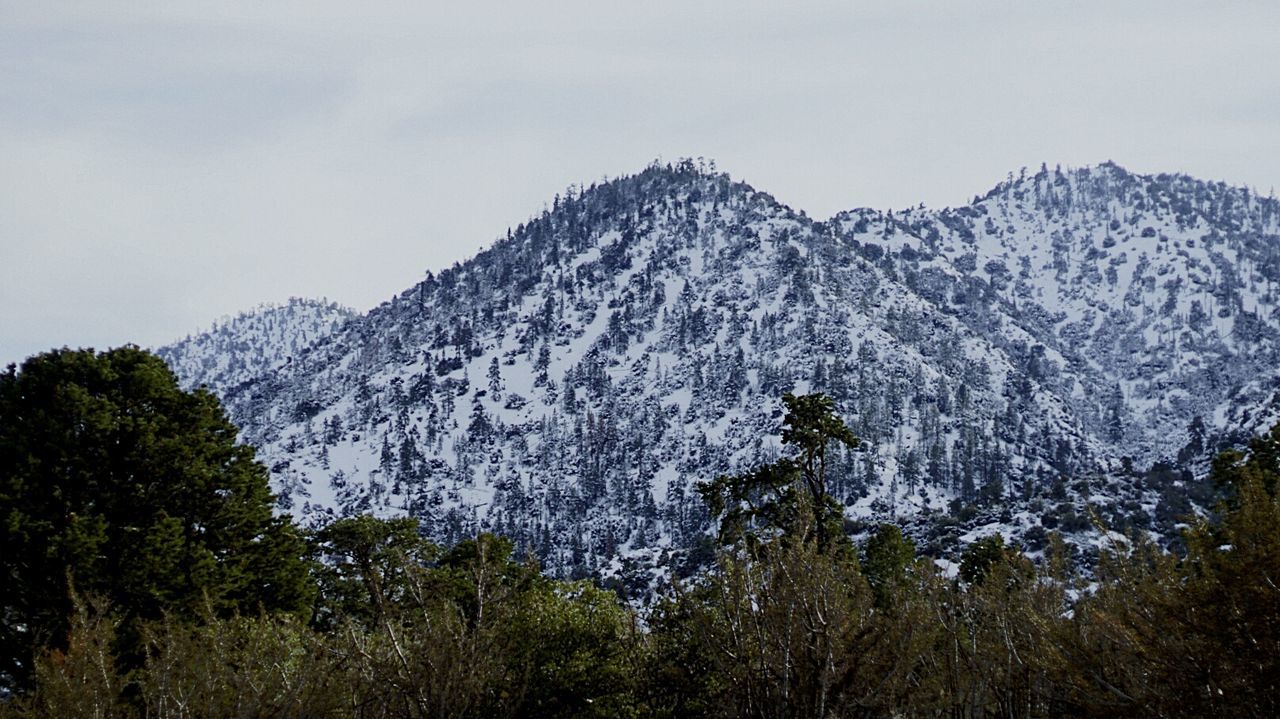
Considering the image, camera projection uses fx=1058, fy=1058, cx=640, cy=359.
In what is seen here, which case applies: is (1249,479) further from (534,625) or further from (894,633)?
(534,625)

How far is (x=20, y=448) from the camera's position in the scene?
30.0 metres

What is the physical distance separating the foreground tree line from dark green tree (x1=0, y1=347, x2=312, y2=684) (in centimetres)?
7

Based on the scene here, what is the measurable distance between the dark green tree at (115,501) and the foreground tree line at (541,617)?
68mm

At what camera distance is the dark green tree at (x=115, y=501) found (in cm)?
2884

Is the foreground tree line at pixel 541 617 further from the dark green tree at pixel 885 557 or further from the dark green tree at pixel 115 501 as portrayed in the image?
the dark green tree at pixel 885 557

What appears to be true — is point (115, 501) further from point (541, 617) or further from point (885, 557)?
point (885, 557)

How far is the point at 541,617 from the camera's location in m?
25.5

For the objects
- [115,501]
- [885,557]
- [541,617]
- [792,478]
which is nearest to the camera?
[541,617]

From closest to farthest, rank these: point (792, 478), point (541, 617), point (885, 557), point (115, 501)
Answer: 1. point (541, 617)
2. point (792, 478)
3. point (115, 501)
4. point (885, 557)

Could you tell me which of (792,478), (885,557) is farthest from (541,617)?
(885,557)

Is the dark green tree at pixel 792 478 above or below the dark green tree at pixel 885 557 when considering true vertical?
above

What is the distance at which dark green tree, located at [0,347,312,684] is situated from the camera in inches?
1136

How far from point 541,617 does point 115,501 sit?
1405 cm

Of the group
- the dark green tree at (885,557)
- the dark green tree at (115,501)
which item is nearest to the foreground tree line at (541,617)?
the dark green tree at (115,501)
